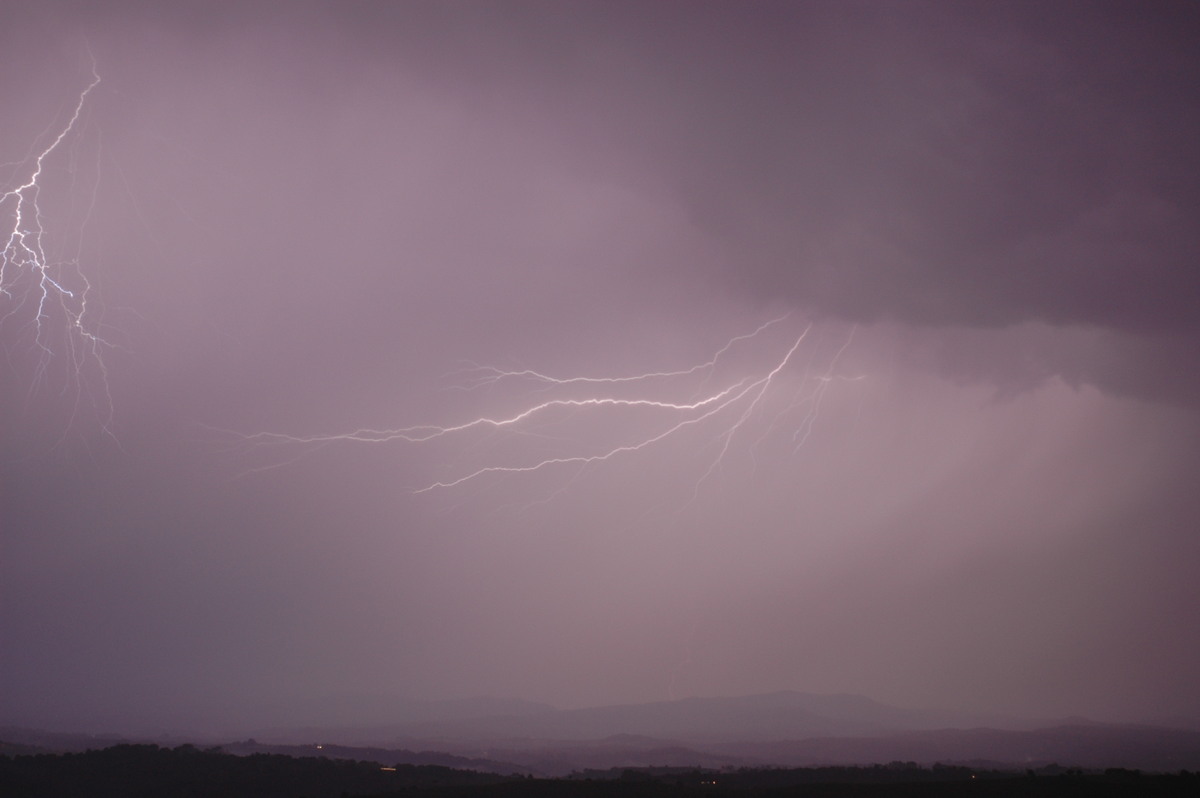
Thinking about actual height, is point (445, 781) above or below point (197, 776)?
above

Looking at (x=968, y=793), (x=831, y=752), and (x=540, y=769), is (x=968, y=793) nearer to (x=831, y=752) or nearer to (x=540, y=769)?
(x=540, y=769)

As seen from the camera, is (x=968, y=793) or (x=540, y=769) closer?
(x=968, y=793)

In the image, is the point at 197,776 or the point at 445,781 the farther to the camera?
the point at 445,781

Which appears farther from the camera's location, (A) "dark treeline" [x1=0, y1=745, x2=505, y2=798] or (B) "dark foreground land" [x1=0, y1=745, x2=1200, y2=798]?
(A) "dark treeline" [x1=0, y1=745, x2=505, y2=798]

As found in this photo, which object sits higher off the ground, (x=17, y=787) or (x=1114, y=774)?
(x=1114, y=774)

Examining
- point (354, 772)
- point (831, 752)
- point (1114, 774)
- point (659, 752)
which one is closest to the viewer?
point (1114, 774)

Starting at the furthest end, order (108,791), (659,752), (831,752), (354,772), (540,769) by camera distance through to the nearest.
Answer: (659,752), (831,752), (540,769), (354,772), (108,791)

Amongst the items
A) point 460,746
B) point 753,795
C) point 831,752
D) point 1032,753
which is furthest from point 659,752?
point 753,795

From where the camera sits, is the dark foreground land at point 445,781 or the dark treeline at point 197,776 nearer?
the dark foreground land at point 445,781
